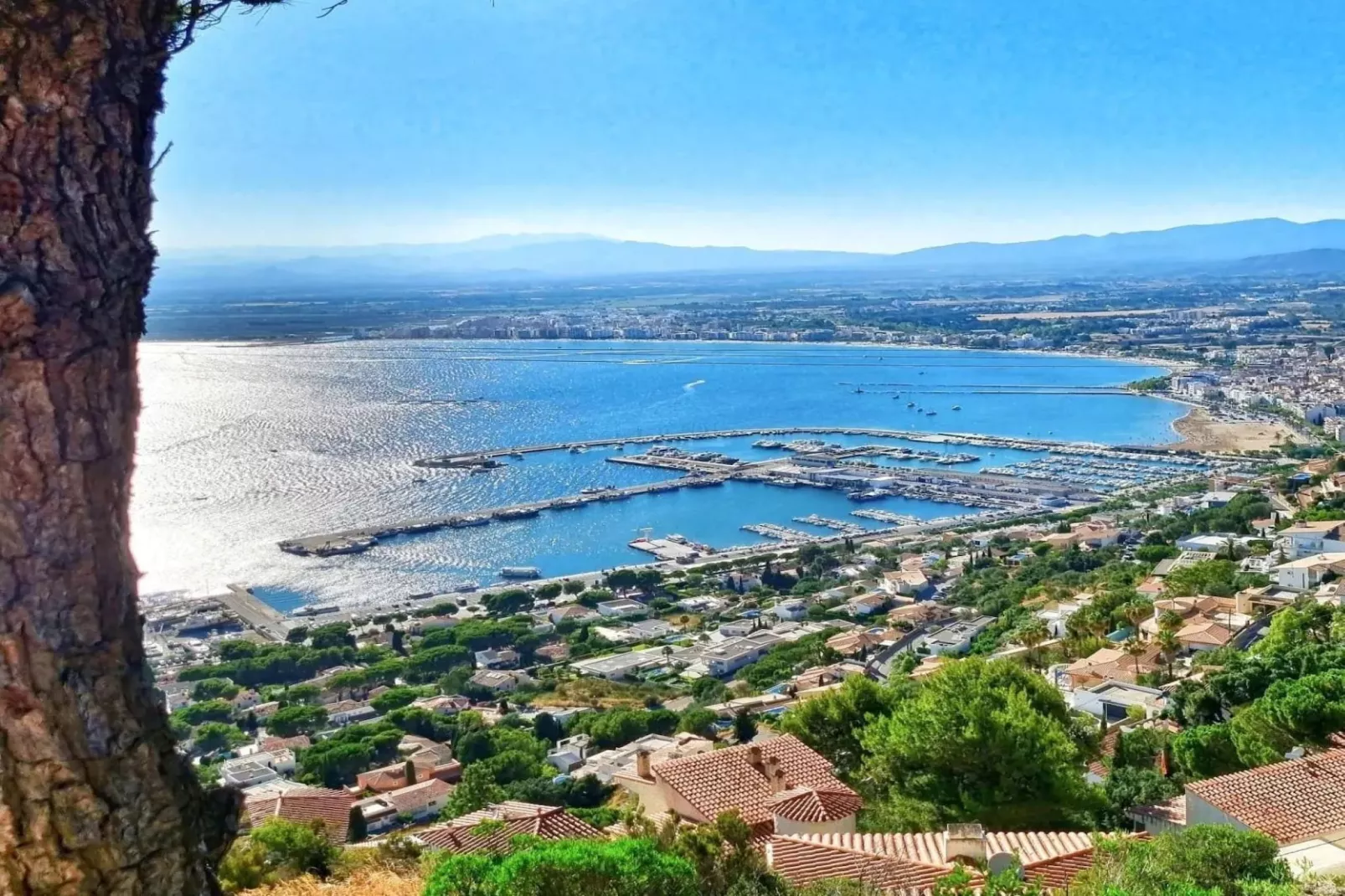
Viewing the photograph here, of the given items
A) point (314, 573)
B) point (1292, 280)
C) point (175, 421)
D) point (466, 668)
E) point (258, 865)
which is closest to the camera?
Answer: point (258, 865)

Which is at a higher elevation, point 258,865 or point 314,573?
point 258,865

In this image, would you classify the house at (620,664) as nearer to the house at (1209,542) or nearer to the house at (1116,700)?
the house at (1116,700)

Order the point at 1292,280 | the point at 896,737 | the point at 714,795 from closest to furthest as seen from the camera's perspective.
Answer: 1. the point at 714,795
2. the point at 896,737
3. the point at 1292,280

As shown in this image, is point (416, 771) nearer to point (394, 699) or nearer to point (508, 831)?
point (394, 699)

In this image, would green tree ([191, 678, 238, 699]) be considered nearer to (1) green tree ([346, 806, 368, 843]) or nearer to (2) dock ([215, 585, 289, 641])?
(2) dock ([215, 585, 289, 641])

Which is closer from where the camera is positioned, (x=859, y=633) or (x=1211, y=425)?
(x=859, y=633)

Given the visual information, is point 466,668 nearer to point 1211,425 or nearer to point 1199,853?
point 1199,853

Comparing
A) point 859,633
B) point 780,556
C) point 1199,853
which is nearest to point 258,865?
point 1199,853
